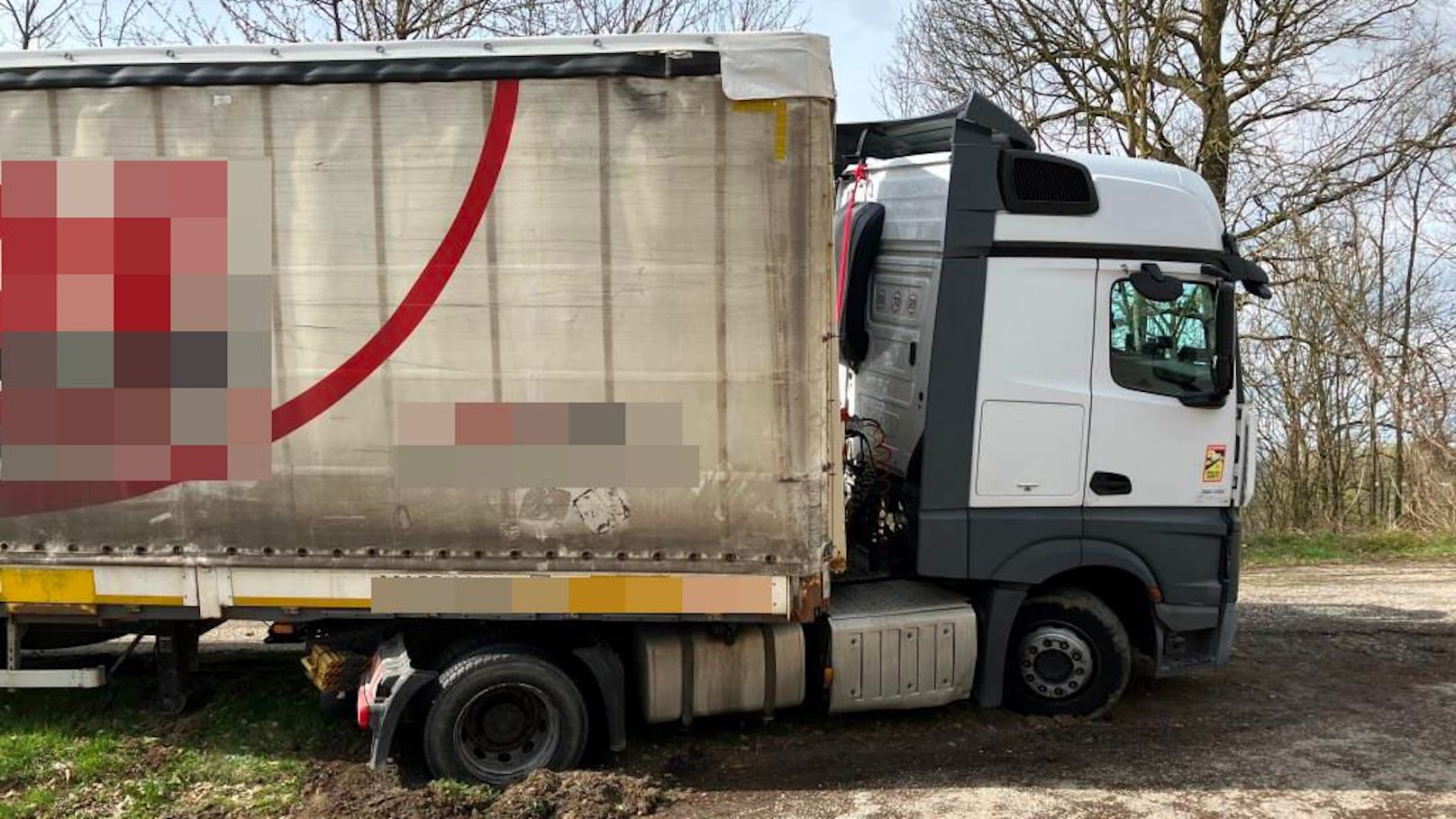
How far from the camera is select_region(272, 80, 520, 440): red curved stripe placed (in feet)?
15.0

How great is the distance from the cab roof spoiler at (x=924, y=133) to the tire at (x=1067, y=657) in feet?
8.03

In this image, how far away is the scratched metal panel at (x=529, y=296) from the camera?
456 cm

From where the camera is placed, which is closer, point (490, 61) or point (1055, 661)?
point (490, 61)

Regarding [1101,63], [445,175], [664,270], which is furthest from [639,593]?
[1101,63]

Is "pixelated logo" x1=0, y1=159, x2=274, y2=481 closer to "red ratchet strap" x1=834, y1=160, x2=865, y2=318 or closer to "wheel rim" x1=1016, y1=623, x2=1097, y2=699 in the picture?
"red ratchet strap" x1=834, y1=160, x2=865, y2=318

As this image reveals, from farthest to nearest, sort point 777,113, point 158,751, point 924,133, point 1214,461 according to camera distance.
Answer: point 924,133, point 1214,461, point 158,751, point 777,113

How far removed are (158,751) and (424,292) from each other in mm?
2663

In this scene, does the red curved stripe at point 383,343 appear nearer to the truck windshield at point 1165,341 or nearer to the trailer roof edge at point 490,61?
the trailer roof edge at point 490,61

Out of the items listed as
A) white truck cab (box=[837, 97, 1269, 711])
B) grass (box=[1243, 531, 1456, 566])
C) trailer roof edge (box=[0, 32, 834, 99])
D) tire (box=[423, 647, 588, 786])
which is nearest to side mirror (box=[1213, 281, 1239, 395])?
white truck cab (box=[837, 97, 1269, 711])

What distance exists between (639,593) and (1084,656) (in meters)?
2.57

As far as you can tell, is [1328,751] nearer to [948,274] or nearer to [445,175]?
[948,274]

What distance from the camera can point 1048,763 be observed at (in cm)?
522

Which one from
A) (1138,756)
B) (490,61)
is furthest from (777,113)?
(1138,756)

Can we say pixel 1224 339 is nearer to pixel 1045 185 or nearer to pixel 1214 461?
pixel 1214 461
